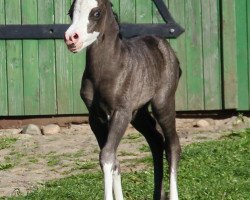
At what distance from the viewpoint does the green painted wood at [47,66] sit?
11500 millimetres

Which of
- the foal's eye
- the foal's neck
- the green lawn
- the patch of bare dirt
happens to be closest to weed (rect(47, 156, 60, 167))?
the patch of bare dirt

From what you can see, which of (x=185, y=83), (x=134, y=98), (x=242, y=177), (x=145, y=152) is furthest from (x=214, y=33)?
(x=134, y=98)

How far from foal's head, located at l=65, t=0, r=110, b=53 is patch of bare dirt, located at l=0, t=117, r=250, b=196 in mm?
2830

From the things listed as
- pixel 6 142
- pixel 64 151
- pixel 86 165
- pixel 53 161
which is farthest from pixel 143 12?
pixel 86 165

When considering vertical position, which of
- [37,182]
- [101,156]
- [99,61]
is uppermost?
[99,61]

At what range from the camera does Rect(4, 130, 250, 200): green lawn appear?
26.1 ft

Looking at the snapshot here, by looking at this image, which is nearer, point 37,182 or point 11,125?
point 37,182

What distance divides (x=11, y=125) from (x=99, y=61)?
219 inches

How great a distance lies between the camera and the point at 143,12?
11.6 metres

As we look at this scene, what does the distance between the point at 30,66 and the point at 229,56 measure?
98.0 inches

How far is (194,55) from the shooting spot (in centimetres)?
1173

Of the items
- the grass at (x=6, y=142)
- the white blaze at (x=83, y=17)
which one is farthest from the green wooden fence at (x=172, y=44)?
the white blaze at (x=83, y=17)

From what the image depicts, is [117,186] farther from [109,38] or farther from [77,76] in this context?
[77,76]

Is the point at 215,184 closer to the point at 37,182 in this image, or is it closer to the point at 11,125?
the point at 37,182
